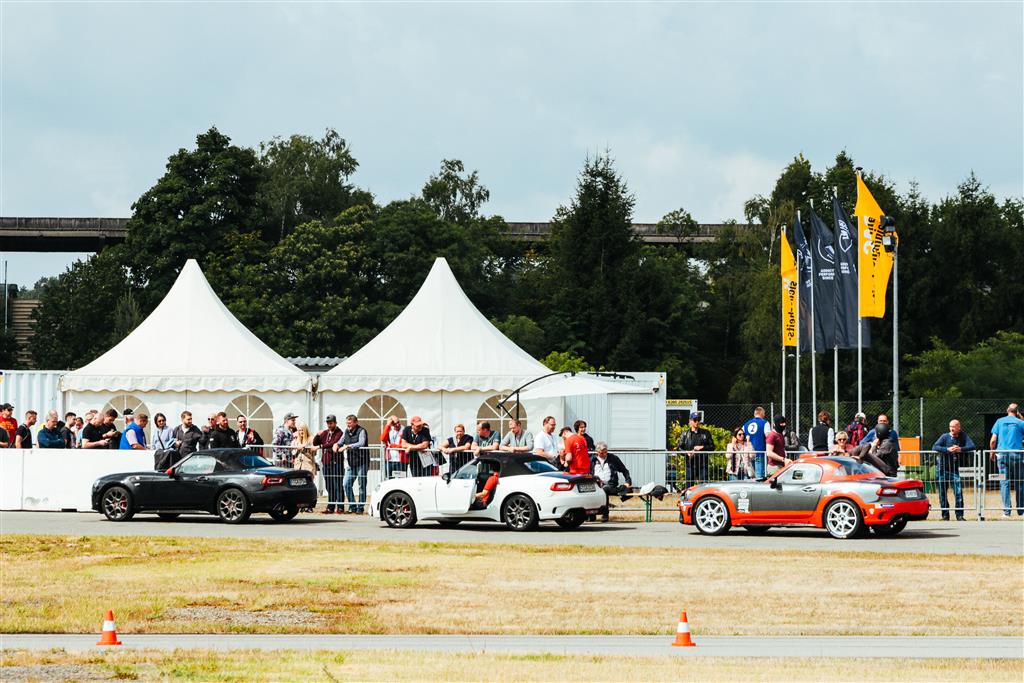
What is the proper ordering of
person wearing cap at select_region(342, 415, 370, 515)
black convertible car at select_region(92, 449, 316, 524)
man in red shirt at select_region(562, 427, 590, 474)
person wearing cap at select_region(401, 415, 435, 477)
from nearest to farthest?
man in red shirt at select_region(562, 427, 590, 474) < black convertible car at select_region(92, 449, 316, 524) < person wearing cap at select_region(401, 415, 435, 477) < person wearing cap at select_region(342, 415, 370, 515)

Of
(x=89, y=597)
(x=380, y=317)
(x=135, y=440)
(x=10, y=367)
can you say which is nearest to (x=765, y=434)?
(x=135, y=440)

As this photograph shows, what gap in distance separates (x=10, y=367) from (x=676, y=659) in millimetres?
75889

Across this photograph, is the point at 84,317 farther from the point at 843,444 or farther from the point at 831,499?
the point at 831,499

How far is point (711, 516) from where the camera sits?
24.5 m

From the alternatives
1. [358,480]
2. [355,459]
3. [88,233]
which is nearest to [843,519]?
[355,459]

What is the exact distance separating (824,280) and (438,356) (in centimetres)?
1089

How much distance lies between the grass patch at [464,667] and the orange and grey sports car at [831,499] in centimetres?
1107

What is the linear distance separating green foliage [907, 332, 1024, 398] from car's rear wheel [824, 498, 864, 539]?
32.7m

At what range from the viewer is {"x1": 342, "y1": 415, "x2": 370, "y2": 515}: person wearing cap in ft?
92.6

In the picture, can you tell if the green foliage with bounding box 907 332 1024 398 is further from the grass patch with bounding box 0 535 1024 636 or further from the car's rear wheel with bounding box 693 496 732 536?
the grass patch with bounding box 0 535 1024 636

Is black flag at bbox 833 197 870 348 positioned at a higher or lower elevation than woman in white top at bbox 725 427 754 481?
higher

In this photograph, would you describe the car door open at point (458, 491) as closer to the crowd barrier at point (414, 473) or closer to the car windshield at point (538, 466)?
the car windshield at point (538, 466)

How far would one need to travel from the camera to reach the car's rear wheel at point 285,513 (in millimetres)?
26578

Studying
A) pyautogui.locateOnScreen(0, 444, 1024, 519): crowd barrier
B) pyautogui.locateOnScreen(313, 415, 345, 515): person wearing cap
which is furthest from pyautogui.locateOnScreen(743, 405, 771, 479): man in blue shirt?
pyautogui.locateOnScreen(313, 415, 345, 515): person wearing cap
